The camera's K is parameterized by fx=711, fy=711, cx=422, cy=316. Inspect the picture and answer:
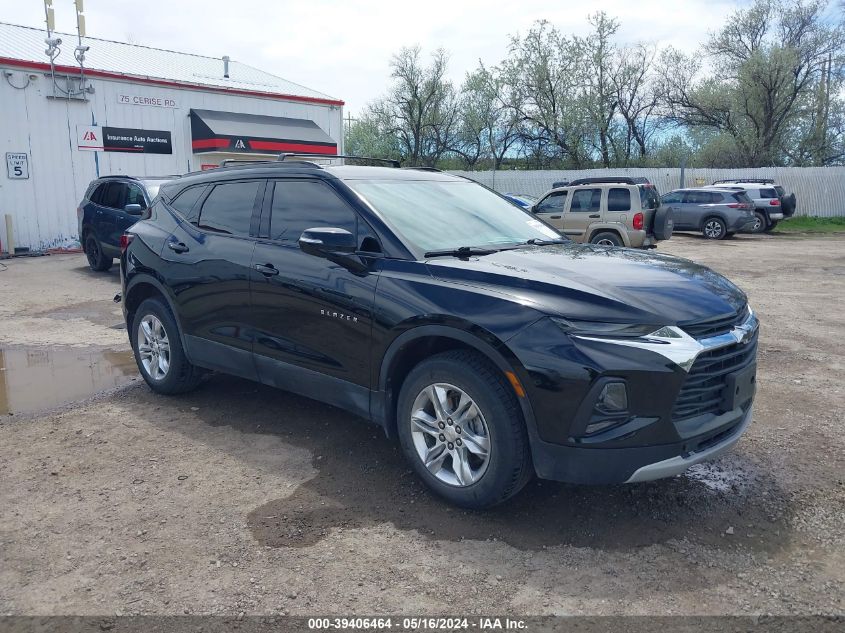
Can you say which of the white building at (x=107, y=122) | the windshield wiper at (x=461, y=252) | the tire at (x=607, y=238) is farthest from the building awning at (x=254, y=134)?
the windshield wiper at (x=461, y=252)

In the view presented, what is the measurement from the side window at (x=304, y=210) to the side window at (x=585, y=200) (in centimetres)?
1197

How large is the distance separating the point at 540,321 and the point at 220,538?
1.89 metres

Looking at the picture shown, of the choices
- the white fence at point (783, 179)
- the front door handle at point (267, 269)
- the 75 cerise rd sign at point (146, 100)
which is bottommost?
the front door handle at point (267, 269)

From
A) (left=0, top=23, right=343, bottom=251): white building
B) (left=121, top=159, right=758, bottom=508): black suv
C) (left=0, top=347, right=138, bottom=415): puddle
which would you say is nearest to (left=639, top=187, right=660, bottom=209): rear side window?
(left=121, top=159, right=758, bottom=508): black suv

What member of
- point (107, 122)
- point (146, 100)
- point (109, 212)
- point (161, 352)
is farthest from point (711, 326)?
point (146, 100)

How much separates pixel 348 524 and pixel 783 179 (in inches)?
1265

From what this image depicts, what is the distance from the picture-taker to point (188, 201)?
222 inches

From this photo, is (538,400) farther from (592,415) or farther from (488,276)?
(488,276)

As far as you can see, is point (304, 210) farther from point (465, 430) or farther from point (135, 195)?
point (135, 195)

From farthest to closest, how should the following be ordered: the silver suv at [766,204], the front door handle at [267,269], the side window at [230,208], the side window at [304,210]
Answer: the silver suv at [766,204]
the side window at [230,208]
the front door handle at [267,269]
the side window at [304,210]

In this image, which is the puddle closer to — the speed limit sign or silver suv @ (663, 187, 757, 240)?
the speed limit sign

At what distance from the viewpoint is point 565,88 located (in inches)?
1651

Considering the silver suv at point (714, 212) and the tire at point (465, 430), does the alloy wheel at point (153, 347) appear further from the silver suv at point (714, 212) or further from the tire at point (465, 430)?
the silver suv at point (714, 212)

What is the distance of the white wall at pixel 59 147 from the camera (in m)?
18.3
